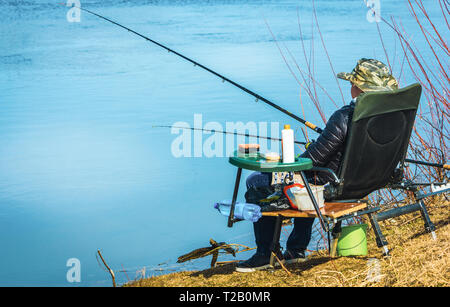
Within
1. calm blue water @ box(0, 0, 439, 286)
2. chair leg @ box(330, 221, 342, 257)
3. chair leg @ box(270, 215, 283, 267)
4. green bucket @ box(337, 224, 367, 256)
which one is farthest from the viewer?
calm blue water @ box(0, 0, 439, 286)

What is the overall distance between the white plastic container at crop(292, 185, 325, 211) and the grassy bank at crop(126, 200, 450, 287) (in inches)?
14.8

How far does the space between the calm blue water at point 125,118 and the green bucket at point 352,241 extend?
54.5 inches

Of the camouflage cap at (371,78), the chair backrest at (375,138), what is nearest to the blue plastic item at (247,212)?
the chair backrest at (375,138)

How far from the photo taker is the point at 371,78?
143 inches

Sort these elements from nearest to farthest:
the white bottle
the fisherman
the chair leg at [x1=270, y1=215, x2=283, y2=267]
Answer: the white bottle
the fisherman
the chair leg at [x1=270, y1=215, x2=283, y2=267]

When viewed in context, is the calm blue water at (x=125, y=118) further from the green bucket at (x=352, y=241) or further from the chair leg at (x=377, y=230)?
the chair leg at (x=377, y=230)

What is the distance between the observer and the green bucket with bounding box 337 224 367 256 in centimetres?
394

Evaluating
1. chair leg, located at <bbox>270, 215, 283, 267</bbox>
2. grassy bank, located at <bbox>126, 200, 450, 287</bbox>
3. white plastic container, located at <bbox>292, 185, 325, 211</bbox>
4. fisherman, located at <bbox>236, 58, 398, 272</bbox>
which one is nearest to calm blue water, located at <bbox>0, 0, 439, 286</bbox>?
grassy bank, located at <bbox>126, 200, 450, 287</bbox>

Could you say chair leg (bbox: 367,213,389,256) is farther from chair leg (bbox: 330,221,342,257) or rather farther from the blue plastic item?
the blue plastic item

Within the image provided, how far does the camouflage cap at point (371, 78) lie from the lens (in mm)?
3633

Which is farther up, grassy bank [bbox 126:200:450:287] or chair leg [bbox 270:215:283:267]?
chair leg [bbox 270:215:283:267]

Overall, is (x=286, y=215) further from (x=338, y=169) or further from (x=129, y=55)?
(x=129, y=55)

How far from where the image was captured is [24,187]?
7.82 meters
